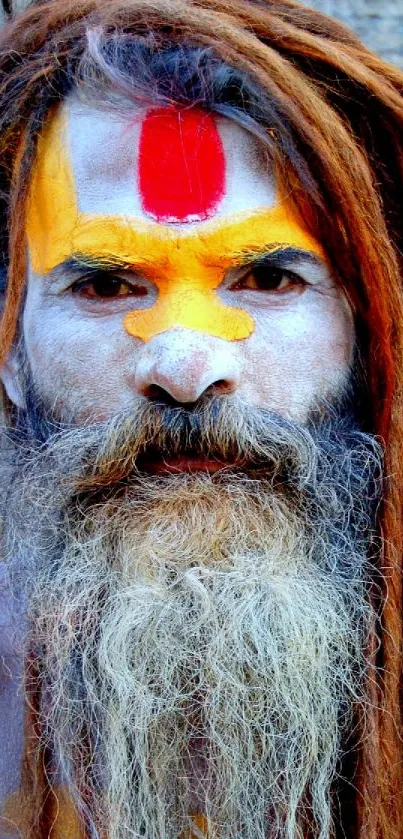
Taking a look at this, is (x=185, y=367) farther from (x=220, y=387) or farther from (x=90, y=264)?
(x=90, y=264)

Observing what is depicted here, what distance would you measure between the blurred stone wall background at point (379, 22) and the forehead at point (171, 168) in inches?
42.8

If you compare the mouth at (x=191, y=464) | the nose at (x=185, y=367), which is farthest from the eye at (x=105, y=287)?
the mouth at (x=191, y=464)

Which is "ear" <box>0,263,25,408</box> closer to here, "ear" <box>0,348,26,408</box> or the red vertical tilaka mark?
"ear" <box>0,348,26,408</box>

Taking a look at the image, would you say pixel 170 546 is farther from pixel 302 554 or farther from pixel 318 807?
pixel 318 807

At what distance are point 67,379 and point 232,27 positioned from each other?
58cm

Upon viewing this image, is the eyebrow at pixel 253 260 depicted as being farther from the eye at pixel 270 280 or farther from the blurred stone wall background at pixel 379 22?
the blurred stone wall background at pixel 379 22

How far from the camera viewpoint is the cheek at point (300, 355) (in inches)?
57.4

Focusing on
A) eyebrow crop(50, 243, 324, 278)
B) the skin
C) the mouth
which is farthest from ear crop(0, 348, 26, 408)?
the mouth

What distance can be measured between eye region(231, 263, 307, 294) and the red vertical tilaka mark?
113mm

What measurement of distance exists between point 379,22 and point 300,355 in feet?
4.28

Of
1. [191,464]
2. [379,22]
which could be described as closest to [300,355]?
[191,464]

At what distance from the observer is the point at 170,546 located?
1382mm

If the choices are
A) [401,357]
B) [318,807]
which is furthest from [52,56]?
[318,807]

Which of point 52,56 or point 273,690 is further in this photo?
point 52,56
